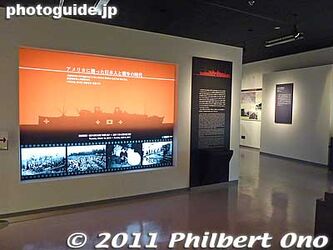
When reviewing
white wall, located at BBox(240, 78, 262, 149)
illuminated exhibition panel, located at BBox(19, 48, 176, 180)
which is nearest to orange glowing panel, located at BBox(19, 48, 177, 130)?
illuminated exhibition panel, located at BBox(19, 48, 176, 180)

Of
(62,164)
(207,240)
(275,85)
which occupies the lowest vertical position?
(207,240)

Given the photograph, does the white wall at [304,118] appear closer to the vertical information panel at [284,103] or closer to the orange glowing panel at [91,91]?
the vertical information panel at [284,103]

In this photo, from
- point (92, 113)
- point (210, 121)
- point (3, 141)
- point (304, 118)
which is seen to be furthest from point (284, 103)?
point (3, 141)

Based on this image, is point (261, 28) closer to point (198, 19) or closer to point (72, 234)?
point (198, 19)

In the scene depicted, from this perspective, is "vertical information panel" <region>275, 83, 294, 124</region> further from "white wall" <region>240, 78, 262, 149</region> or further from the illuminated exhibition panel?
the illuminated exhibition panel

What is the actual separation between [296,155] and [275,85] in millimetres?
2341

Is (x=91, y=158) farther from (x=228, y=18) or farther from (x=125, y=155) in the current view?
(x=228, y=18)

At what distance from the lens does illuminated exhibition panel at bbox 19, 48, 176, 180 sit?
4.54m

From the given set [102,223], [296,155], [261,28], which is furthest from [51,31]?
[296,155]

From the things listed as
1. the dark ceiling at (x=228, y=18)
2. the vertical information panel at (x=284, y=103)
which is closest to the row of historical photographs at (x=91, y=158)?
the dark ceiling at (x=228, y=18)

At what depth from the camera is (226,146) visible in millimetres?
6457

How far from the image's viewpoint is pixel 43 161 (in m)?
4.64

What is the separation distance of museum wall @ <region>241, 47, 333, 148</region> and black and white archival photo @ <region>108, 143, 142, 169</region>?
6.13 metres

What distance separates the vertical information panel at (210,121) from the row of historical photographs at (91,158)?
61 cm
